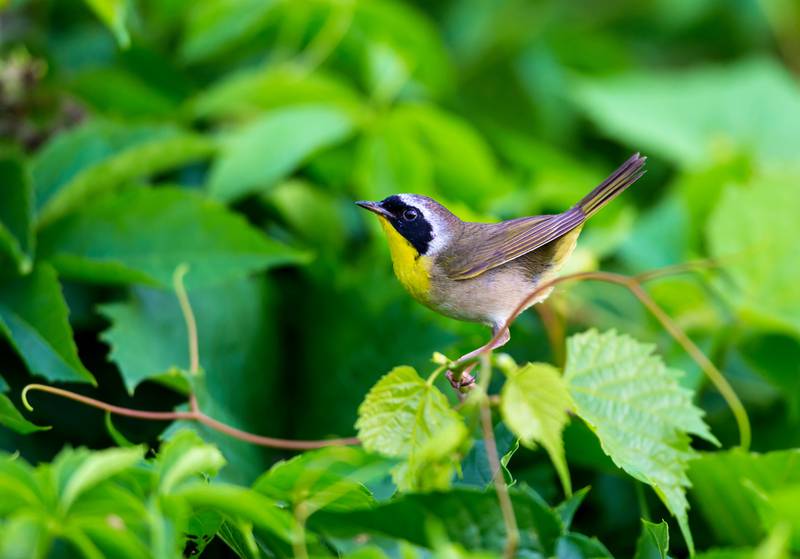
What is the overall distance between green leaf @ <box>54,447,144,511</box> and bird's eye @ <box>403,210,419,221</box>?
54 cm

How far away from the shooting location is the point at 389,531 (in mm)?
803

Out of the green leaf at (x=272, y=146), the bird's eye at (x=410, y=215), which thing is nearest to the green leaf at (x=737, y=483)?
the bird's eye at (x=410, y=215)

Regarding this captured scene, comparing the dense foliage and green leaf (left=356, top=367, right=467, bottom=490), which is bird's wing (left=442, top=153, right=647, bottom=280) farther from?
green leaf (left=356, top=367, right=467, bottom=490)

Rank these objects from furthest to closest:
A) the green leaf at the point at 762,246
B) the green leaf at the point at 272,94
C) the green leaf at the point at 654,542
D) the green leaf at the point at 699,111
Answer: the green leaf at the point at 699,111, the green leaf at the point at 272,94, the green leaf at the point at 762,246, the green leaf at the point at 654,542

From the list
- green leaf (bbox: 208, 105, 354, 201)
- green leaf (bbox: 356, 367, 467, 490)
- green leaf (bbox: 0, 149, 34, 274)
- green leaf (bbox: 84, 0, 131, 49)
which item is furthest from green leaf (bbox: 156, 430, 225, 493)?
green leaf (bbox: 208, 105, 354, 201)

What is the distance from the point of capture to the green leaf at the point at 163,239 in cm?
129

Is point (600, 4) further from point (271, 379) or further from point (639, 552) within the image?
point (639, 552)

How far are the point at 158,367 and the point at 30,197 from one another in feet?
0.98

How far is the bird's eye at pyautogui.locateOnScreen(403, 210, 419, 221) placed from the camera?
A: 3.79ft

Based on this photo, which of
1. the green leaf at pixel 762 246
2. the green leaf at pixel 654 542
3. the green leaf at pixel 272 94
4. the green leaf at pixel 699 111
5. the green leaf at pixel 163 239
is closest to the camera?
the green leaf at pixel 654 542

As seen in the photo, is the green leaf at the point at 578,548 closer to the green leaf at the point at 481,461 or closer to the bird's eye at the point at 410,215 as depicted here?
the green leaf at the point at 481,461

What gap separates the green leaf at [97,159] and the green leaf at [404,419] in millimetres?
693

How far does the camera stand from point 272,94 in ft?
5.43

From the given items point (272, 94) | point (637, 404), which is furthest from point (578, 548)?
point (272, 94)
